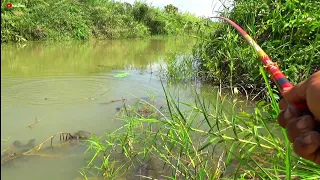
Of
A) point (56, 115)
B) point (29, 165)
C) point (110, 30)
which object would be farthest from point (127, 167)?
point (110, 30)

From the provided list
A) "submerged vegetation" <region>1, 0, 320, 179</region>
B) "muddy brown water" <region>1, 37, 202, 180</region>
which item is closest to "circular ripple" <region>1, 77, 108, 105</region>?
"muddy brown water" <region>1, 37, 202, 180</region>

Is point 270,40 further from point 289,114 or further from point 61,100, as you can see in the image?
point 289,114

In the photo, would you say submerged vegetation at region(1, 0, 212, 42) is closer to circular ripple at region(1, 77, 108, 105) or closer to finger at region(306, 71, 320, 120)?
circular ripple at region(1, 77, 108, 105)

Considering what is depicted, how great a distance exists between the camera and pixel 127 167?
75.4 inches

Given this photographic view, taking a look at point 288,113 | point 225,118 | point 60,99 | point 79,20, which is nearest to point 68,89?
point 60,99

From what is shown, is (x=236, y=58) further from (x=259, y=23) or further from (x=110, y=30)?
(x=110, y=30)

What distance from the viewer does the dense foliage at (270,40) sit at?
297 centimetres

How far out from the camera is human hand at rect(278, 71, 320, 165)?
515mm

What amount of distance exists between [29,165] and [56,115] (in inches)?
36.0

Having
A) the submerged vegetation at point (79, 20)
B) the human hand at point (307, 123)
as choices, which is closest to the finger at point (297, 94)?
the human hand at point (307, 123)

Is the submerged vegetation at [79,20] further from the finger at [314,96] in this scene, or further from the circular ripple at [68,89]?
the finger at [314,96]

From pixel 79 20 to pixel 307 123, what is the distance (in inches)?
461

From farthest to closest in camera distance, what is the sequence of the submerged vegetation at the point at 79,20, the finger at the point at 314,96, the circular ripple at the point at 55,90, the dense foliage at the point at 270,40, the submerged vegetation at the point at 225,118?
1. the submerged vegetation at the point at 79,20
2. the circular ripple at the point at 55,90
3. the dense foliage at the point at 270,40
4. the submerged vegetation at the point at 225,118
5. the finger at the point at 314,96

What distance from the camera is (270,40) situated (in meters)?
3.34
